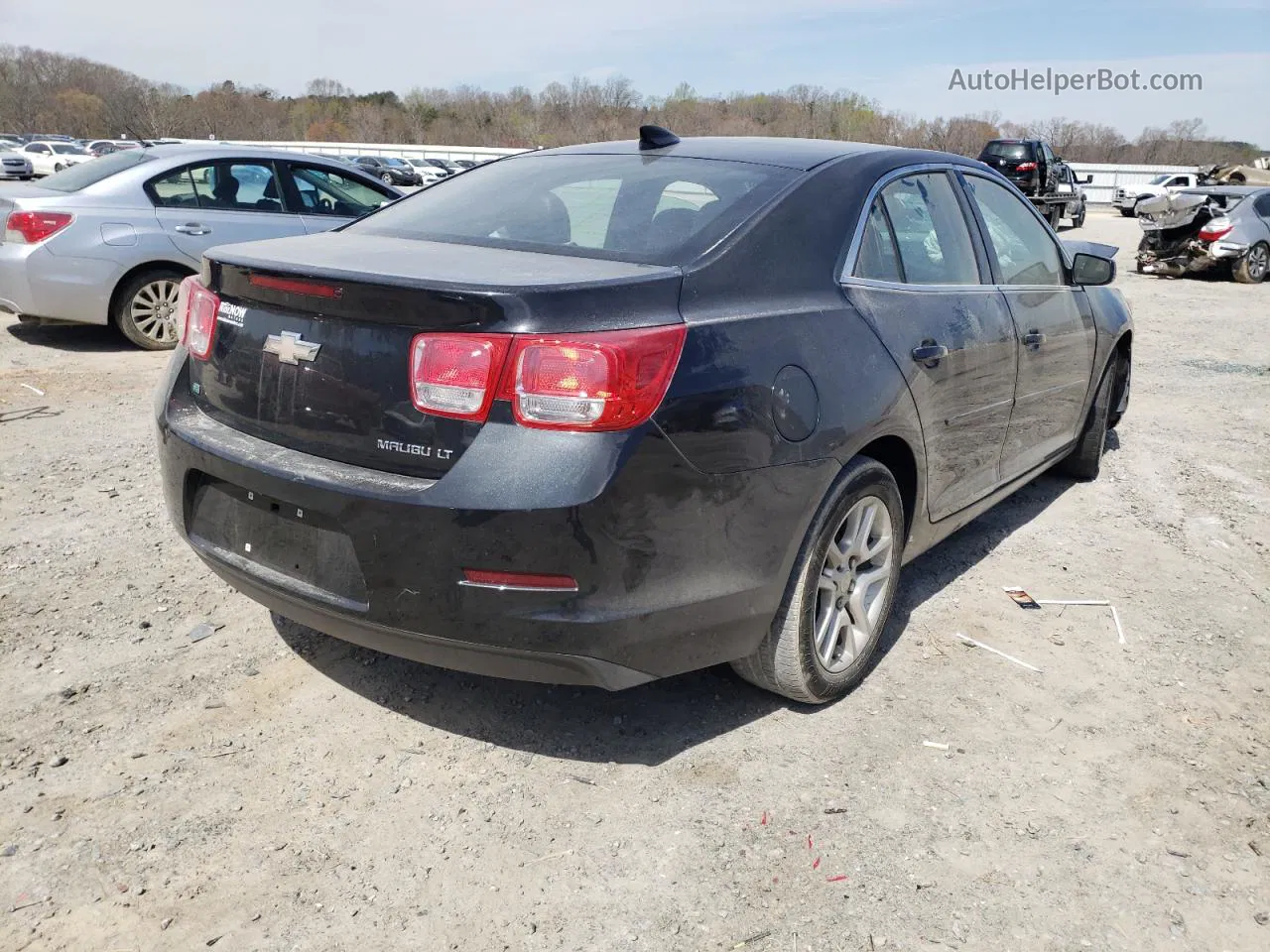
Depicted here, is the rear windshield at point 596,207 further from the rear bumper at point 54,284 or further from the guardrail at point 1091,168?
the guardrail at point 1091,168

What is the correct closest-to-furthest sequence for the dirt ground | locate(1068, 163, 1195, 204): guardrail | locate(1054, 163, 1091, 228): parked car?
the dirt ground
locate(1054, 163, 1091, 228): parked car
locate(1068, 163, 1195, 204): guardrail

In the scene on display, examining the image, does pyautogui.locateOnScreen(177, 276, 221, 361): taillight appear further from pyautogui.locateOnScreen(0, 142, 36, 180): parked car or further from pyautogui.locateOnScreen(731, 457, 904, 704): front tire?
pyautogui.locateOnScreen(0, 142, 36, 180): parked car

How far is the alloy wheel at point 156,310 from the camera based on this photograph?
25.4 ft

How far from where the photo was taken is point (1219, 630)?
379 cm

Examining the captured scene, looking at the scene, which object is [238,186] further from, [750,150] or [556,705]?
[556,705]

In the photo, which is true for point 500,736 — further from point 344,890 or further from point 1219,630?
point 1219,630

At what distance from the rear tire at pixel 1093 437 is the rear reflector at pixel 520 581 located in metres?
3.72

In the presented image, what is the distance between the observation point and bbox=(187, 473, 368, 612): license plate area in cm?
249

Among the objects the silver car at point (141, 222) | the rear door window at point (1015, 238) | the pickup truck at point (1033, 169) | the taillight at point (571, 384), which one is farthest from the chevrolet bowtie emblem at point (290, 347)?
the pickup truck at point (1033, 169)

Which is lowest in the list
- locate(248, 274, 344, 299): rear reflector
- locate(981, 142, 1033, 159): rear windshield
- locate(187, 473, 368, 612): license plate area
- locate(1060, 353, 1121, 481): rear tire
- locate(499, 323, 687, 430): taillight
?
locate(1060, 353, 1121, 481): rear tire

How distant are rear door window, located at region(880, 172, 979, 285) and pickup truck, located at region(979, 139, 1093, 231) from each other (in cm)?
2018

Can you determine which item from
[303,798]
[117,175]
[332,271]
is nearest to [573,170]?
[332,271]

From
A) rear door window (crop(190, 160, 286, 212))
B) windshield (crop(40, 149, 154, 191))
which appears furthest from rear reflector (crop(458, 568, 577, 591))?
windshield (crop(40, 149, 154, 191))

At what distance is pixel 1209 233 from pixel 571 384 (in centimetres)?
1675
